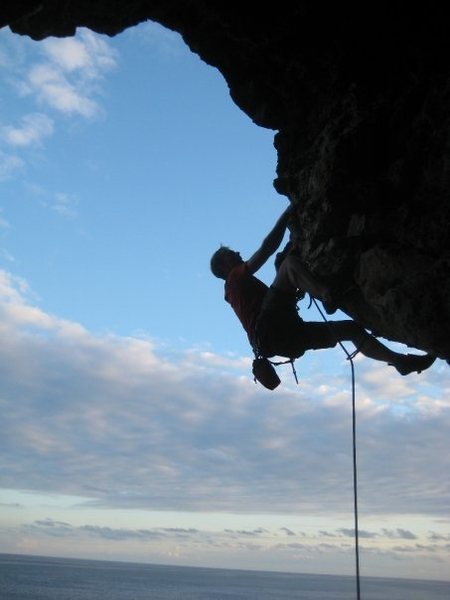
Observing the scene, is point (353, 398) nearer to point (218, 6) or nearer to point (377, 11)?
point (377, 11)

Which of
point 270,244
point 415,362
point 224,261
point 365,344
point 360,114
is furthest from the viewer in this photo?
point 224,261

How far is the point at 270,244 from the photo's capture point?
754 centimetres

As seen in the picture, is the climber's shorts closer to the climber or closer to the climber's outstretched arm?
the climber

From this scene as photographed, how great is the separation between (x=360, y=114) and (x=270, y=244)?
87.1 inches

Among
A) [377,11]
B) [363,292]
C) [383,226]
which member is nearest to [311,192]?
[383,226]

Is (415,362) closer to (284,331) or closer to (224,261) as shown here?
(284,331)

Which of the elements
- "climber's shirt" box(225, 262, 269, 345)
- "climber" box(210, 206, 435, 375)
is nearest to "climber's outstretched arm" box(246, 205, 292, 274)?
"climber" box(210, 206, 435, 375)

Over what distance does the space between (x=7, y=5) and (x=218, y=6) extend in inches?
95.0

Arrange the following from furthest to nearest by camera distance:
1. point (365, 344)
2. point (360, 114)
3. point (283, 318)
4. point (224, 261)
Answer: point (224, 261)
point (365, 344)
point (283, 318)
point (360, 114)

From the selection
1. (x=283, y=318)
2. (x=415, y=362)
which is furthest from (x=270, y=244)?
(x=415, y=362)

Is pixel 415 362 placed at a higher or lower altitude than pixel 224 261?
lower

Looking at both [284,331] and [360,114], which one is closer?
[360,114]

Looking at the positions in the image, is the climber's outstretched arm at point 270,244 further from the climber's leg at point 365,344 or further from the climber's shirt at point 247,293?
the climber's leg at point 365,344

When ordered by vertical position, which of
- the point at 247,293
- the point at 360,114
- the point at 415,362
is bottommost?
the point at 415,362
